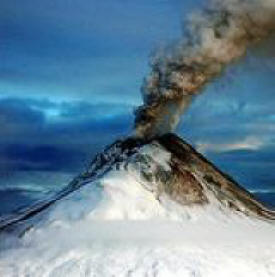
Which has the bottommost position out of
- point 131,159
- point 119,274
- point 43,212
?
point 119,274

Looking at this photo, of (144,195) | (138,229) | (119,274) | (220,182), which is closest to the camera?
(119,274)

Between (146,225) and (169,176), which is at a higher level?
(169,176)

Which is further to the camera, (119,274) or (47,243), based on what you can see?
(47,243)

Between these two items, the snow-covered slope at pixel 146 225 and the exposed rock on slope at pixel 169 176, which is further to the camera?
the exposed rock on slope at pixel 169 176

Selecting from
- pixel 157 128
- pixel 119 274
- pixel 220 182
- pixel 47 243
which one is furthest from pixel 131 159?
pixel 119 274

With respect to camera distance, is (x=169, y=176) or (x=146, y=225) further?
(x=169, y=176)

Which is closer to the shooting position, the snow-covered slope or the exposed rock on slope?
the snow-covered slope

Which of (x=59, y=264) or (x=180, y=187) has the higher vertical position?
(x=180, y=187)

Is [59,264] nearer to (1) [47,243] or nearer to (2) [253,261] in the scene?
(1) [47,243]
